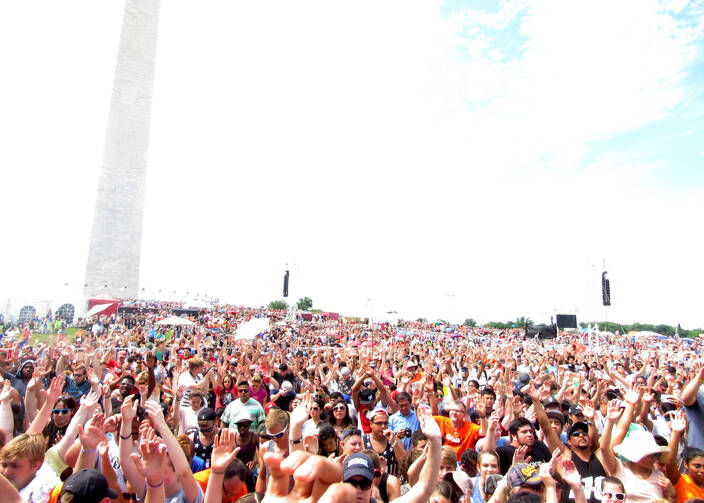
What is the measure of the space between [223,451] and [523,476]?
217 cm

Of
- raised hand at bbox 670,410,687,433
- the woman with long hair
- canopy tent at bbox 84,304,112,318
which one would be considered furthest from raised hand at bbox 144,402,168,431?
canopy tent at bbox 84,304,112,318

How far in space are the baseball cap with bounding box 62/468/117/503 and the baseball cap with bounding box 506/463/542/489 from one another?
8.96 ft

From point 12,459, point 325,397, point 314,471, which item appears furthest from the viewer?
point 325,397

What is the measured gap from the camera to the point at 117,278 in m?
42.5

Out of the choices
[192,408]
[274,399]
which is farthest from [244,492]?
[274,399]

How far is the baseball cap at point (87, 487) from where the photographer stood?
8.21ft

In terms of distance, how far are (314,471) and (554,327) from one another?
27.6m

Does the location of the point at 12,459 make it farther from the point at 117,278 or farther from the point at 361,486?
the point at 117,278

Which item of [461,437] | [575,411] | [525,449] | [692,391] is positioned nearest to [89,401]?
[461,437]

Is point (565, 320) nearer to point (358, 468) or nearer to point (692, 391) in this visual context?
point (692, 391)

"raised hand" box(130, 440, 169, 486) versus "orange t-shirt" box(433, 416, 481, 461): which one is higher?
"raised hand" box(130, 440, 169, 486)

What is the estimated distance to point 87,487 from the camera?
2525 millimetres

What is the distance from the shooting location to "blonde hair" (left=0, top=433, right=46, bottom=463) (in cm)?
303

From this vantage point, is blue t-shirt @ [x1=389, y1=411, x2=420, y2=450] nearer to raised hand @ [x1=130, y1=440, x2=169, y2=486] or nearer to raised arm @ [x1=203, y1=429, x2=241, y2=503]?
raised arm @ [x1=203, y1=429, x2=241, y2=503]
